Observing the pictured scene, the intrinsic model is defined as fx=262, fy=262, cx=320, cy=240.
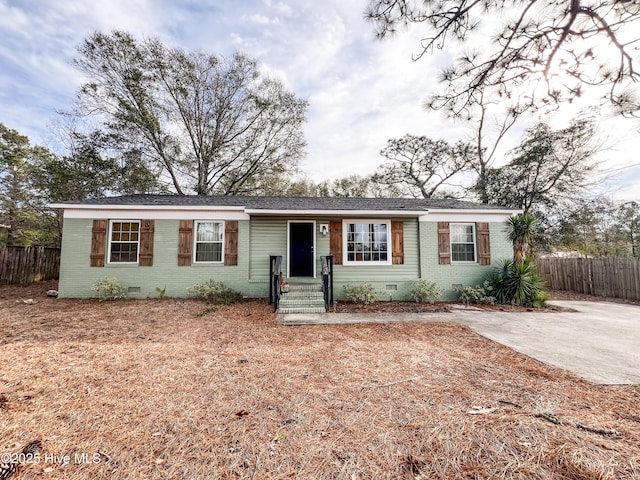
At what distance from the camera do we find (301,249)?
Answer: 8.71 meters

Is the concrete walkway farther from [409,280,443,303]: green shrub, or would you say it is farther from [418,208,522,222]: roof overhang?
[418,208,522,222]: roof overhang

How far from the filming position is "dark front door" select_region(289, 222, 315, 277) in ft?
28.3

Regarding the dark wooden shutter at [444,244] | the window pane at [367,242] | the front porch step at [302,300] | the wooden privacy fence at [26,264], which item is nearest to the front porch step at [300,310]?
the front porch step at [302,300]

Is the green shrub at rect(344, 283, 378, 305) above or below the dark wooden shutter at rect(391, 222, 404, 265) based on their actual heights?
below

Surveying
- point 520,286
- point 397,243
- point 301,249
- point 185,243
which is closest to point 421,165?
point 397,243

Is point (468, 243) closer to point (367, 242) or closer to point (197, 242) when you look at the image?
point (367, 242)

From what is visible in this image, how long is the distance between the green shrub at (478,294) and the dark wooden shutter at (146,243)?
976 cm

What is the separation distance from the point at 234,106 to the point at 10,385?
15655 mm

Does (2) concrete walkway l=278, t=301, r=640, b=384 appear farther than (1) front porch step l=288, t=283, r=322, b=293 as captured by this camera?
No

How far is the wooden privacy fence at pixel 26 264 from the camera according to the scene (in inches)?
373

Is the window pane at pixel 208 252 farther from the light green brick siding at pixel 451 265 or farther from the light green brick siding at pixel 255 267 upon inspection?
the light green brick siding at pixel 451 265

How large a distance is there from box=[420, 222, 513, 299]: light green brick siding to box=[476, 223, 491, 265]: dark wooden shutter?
128 millimetres

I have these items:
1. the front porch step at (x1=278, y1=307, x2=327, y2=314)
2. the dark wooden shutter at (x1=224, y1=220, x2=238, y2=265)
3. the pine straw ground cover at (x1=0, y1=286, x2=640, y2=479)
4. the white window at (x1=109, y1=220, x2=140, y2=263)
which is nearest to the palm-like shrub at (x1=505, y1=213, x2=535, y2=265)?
the pine straw ground cover at (x1=0, y1=286, x2=640, y2=479)

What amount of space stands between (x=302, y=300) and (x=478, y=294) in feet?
17.9
